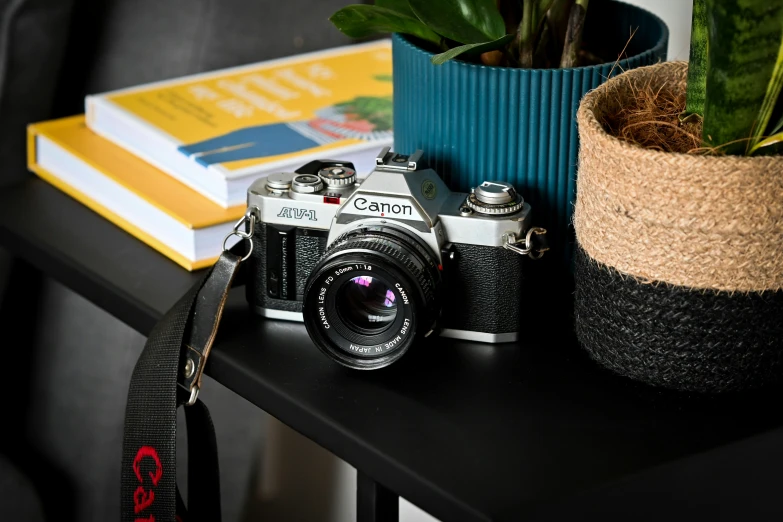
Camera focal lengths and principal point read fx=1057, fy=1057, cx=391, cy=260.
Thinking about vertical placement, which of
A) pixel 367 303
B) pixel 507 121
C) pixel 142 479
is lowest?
pixel 142 479

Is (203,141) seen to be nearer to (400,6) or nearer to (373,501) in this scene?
(400,6)

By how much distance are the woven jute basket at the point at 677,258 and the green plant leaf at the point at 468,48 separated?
2.5 inches

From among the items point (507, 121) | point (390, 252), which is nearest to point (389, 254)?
point (390, 252)

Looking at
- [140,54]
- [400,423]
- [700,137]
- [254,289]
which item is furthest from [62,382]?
[700,137]

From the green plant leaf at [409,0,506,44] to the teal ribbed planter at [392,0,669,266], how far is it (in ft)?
0.06

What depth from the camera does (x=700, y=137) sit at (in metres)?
0.57

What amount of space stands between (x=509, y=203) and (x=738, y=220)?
0.14 meters

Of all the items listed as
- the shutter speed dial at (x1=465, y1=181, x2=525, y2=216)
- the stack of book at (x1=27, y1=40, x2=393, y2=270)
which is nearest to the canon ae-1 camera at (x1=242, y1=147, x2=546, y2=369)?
the shutter speed dial at (x1=465, y1=181, x2=525, y2=216)

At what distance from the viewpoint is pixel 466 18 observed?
63 cm

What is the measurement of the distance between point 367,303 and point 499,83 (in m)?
0.15

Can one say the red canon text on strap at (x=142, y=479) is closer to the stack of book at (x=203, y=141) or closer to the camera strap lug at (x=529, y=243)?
the stack of book at (x=203, y=141)

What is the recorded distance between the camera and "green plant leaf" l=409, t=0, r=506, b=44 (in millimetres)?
623

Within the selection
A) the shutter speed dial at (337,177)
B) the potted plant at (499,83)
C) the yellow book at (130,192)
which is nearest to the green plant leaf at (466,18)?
the potted plant at (499,83)

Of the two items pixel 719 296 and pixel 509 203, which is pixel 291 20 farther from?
pixel 719 296
